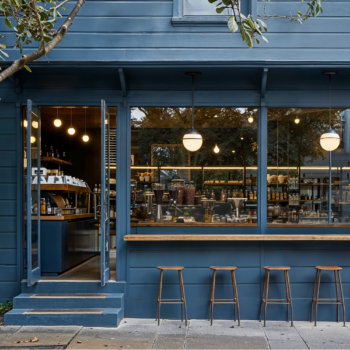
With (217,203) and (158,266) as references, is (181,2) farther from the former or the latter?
(158,266)

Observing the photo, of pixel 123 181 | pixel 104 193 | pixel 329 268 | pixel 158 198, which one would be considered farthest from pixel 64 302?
pixel 329 268

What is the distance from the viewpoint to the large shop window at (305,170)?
6301 millimetres

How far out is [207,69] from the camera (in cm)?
563

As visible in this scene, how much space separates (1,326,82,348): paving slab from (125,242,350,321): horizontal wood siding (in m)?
0.95

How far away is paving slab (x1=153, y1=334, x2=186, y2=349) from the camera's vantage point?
4.71m

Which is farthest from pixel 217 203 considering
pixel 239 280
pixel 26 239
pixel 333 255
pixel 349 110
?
pixel 26 239

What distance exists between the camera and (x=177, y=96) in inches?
236

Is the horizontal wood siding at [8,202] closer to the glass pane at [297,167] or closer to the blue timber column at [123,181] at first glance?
the blue timber column at [123,181]

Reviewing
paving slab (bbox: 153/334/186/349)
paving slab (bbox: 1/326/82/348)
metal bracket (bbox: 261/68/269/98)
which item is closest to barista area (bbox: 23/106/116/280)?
paving slab (bbox: 1/326/82/348)

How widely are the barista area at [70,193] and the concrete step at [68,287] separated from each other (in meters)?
0.43

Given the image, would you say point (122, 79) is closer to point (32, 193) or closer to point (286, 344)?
point (32, 193)

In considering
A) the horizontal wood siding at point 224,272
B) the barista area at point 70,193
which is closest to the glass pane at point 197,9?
the barista area at point 70,193

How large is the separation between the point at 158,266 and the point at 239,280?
44.5 inches

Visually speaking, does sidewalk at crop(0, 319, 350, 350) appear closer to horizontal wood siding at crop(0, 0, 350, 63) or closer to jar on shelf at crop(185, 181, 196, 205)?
jar on shelf at crop(185, 181, 196, 205)
